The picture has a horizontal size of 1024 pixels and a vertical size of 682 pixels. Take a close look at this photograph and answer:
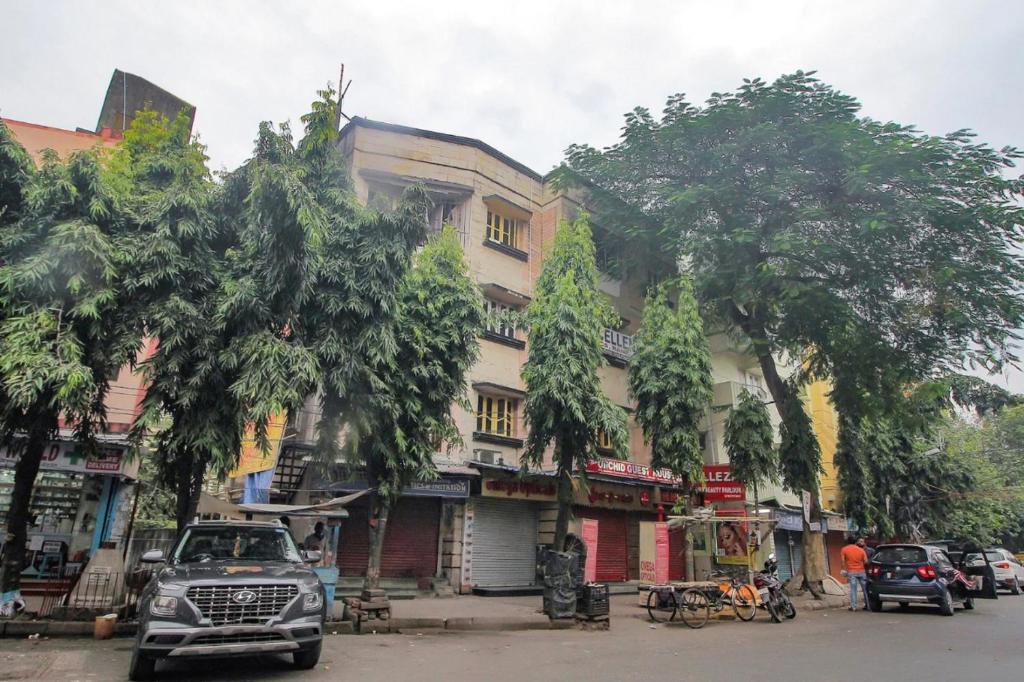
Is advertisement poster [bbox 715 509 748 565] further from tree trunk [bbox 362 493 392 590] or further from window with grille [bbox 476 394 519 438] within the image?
tree trunk [bbox 362 493 392 590]

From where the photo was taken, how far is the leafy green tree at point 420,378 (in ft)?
39.1

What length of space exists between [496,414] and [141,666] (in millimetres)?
13250

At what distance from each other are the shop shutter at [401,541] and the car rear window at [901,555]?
11.7m

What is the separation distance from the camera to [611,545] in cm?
2128

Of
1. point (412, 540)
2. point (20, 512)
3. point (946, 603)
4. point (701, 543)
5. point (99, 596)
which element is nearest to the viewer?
point (20, 512)

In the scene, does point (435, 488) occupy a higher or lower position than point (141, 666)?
higher

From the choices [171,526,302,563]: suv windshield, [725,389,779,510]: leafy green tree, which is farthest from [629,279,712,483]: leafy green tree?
[171,526,302,563]: suv windshield

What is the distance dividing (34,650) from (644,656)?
8381 millimetres

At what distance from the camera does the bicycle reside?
12812 millimetres

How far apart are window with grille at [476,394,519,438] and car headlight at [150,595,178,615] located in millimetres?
12362

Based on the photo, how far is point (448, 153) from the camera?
66.8ft

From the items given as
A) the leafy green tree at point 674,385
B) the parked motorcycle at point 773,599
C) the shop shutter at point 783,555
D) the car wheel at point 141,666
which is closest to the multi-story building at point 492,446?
the leafy green tree at point 674,385

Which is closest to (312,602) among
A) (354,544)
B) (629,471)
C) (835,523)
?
(354,544)

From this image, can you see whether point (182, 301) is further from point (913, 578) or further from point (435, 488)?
point (913, 578)
